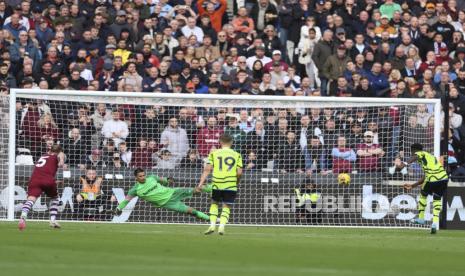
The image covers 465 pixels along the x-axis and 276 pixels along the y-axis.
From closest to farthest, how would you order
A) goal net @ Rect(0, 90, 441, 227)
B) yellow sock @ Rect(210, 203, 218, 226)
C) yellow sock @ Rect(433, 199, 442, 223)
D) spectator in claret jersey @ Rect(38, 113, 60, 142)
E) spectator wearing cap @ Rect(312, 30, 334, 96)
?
yellow sock @ Rect(210, 203, 218, 226), yellow sock @ Rect(433, 199, 442, 223), spectator in claret jersey @ Rect(38, 113, 60, 142), goal net @ Rect(0, 90, 441, 227), spectator wearing cap @ Rect(312, 30, 334, 96)

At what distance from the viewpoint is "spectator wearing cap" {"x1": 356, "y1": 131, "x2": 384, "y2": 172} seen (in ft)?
91.5

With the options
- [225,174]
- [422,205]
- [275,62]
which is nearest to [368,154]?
[422,205]

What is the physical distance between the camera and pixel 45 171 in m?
24.1

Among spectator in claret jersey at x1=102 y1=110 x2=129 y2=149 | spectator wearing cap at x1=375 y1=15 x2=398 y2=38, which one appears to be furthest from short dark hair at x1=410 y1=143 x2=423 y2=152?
spectator wearing cap at x1=375 y1=15 x2=398 y2=38

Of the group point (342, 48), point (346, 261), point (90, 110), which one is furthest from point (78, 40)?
point (346, 261)

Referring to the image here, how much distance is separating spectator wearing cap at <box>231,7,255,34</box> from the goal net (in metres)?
4.43

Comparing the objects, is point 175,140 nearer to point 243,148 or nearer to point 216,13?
point 243,148

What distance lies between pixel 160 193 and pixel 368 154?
16.3ft

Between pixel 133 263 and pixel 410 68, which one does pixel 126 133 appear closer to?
pixel 410 68

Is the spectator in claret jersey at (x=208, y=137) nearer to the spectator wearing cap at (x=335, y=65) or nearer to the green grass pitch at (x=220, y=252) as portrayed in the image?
the green grass pitch at (x=220, y=252)

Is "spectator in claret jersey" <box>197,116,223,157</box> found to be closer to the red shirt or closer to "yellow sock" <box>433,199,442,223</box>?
the red shirt

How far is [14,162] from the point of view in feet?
88.2

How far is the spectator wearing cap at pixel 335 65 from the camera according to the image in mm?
31641

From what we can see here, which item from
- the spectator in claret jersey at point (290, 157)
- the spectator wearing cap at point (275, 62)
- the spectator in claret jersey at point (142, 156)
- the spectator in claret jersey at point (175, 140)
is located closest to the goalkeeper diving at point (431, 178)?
the spectator in claret jersey at point (290, 157)
